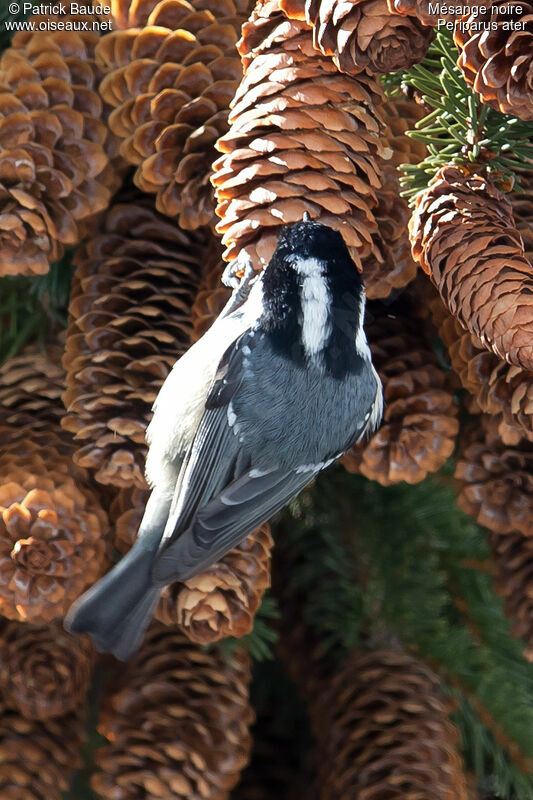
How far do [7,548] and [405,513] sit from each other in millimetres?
429

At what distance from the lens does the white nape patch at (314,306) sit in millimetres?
823

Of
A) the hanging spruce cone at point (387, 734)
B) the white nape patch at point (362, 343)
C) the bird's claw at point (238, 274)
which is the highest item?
the bird's claw at point (238, 274)

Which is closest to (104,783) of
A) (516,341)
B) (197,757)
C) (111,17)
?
(197,757)

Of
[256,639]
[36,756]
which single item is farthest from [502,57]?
[36,756]

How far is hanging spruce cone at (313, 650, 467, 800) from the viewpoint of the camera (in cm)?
88

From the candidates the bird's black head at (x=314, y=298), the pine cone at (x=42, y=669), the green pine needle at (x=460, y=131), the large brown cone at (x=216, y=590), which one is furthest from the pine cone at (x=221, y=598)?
the green pine needle at (x=460, y=131)

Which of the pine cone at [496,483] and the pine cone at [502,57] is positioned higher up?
the pine cone at [502,57]

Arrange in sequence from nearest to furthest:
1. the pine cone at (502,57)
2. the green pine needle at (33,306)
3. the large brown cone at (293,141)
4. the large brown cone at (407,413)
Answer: the pine cone at (502,57)
the large brown cone at (293,141)
the large brown cone at (407,413)
the green pine needle at (33,306)

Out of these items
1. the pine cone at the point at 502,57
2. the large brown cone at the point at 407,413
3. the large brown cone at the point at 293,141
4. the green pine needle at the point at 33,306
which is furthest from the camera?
the green pine needle at the point at 33,306

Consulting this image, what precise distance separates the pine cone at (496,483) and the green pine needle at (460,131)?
210 mm

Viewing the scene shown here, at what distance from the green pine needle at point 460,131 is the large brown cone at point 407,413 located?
149mm

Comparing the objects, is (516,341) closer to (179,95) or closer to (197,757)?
(179,95)

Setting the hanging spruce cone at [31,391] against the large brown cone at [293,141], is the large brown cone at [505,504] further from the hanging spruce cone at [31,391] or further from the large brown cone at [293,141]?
Answer: the hanging spruce cone at [31,391]

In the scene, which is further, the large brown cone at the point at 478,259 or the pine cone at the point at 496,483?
the pine cone at the point at 496,483
